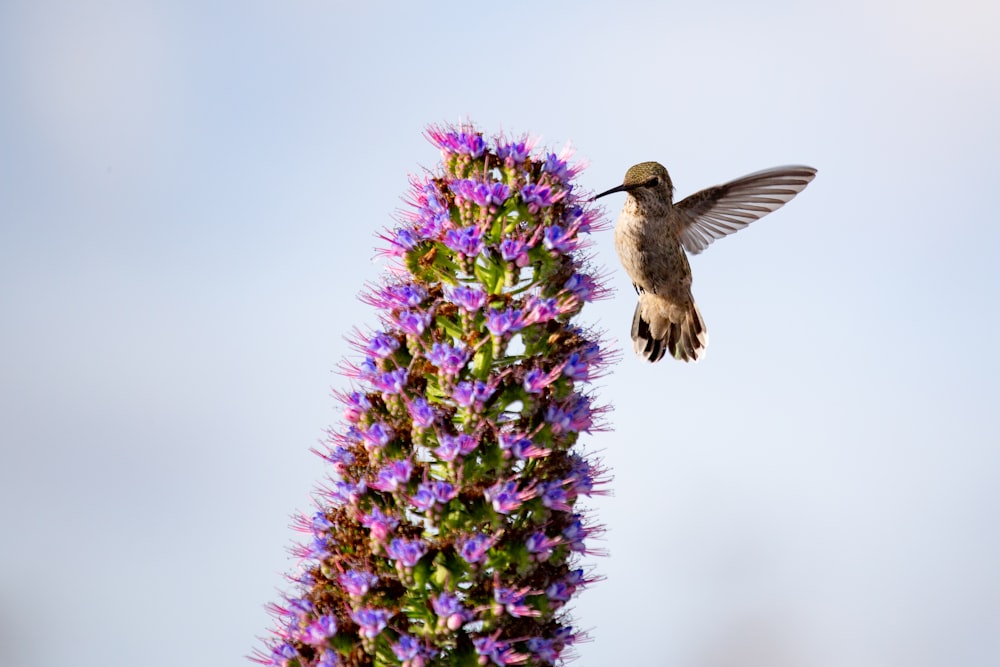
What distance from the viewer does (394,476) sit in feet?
25.4

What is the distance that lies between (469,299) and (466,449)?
1.13 meters

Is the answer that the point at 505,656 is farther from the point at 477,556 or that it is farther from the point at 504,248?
the point at 504,248

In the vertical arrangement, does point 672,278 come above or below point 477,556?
above

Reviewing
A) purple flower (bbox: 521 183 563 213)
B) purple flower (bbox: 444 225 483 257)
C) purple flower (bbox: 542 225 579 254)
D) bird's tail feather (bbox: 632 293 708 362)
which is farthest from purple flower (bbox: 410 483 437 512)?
bird's tail feather (bbox: 632 293 708 362)

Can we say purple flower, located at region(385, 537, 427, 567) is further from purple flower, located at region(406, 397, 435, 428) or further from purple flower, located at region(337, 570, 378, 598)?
purple flower, located at region(406, 397, 435, 428)

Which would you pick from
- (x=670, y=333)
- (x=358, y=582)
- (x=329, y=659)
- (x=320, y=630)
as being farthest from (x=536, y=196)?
(x=670, y=333)

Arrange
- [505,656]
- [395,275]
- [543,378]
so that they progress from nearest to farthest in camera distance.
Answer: [505,656] < [543,378] < [395,275]

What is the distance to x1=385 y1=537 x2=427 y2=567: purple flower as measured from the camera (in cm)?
752

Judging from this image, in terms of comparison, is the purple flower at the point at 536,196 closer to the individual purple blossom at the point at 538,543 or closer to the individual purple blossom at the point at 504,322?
the individual purple blossom at the point at 504,322

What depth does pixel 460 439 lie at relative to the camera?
7.73m

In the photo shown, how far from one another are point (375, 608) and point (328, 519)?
2.94 feet

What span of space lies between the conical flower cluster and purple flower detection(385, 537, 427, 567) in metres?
0.01

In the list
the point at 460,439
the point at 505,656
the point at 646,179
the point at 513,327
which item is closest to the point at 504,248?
the point at 513,327

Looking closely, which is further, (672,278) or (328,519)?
(672,278)
